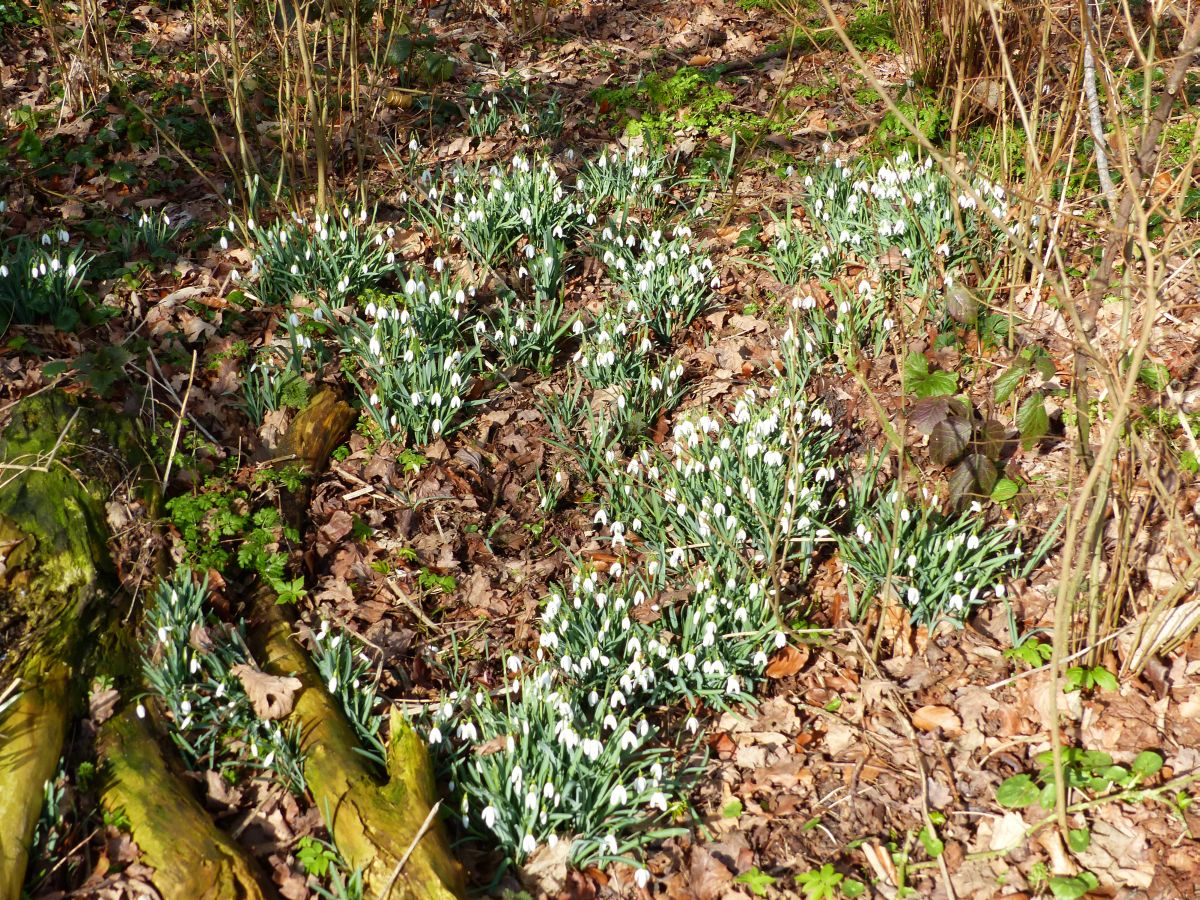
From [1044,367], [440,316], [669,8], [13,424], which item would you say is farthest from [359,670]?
[669,8]

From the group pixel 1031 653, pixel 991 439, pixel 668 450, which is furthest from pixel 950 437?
pixel 668 450

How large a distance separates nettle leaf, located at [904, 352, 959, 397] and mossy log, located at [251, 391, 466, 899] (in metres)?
2.26

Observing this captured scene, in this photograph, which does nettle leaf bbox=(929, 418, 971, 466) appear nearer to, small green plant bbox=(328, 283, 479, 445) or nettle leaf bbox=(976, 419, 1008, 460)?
nettle leaf bbox=(976, 419, 1008, 460)

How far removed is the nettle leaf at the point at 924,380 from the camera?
12.0 ft

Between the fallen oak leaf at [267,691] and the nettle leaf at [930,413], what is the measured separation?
2.22 metres

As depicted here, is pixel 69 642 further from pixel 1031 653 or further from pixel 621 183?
pixel 621 183

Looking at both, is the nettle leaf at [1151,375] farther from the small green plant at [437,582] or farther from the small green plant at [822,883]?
the small green plant at [437,582]

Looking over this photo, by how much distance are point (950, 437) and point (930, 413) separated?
0.36 ft

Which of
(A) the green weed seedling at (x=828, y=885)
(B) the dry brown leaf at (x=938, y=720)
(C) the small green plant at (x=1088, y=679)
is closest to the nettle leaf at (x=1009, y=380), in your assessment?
(C) the small green plant at (x=1088, y=679)

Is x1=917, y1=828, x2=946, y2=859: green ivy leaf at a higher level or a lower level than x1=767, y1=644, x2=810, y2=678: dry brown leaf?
lower

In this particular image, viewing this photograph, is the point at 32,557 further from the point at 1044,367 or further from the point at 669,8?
the point at 669,8

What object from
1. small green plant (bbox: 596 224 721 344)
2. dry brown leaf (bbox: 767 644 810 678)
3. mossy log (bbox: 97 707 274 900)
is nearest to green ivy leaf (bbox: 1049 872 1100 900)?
dry brown leaf (bbox: 767 644 810 678)

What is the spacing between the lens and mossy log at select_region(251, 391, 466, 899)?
247cm

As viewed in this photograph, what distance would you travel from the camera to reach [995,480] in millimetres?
3410
